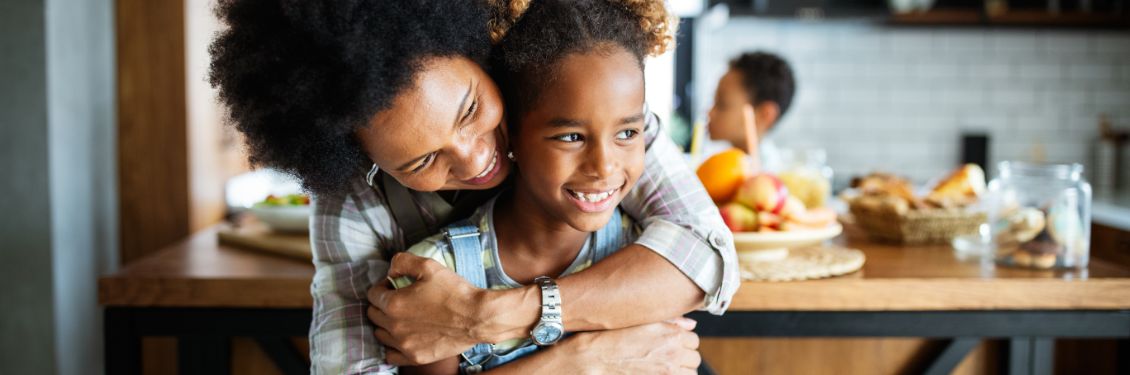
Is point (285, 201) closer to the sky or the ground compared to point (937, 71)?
closer to the ground

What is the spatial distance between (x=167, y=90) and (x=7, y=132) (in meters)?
0.67

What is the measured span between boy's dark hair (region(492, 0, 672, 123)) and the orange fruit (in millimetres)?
667

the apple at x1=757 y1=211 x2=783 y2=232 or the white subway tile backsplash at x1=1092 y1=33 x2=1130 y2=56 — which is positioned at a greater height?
the white subway tile backsplash at x1=1092 y1=33 x2=1130 y2=56

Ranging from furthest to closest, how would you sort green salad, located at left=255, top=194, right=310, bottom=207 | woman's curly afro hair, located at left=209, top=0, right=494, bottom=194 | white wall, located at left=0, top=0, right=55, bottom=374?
white wall, located at left=0, top=0, right=55, bottom=374
green salad, located at left=255, top=194, right=310, bottom=207
woman's curly afro hair, located at left=209, top=0, right=494, bottom=194

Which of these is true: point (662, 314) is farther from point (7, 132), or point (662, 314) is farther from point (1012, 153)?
point (1012, 153)

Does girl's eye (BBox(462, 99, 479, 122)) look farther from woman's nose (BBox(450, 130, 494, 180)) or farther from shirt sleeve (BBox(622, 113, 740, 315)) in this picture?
shirt sleeve (BBox(622, 113, 740, 315))

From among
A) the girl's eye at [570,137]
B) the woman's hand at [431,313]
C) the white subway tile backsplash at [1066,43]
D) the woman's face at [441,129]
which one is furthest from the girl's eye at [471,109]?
the white subway tile backsplash at [1066,43]

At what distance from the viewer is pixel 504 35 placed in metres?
1.08

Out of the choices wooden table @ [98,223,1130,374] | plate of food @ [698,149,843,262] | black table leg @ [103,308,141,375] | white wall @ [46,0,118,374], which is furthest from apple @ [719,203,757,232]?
white wall @ [46,0,118,374]

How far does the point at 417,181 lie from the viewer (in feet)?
3.50

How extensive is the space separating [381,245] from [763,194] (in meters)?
0.75

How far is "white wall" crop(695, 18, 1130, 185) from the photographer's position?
4.59 meters

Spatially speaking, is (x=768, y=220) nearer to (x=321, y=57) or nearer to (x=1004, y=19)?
(x=321, y=57)

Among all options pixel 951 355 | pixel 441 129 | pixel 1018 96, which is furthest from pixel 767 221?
pixel 1018 96
